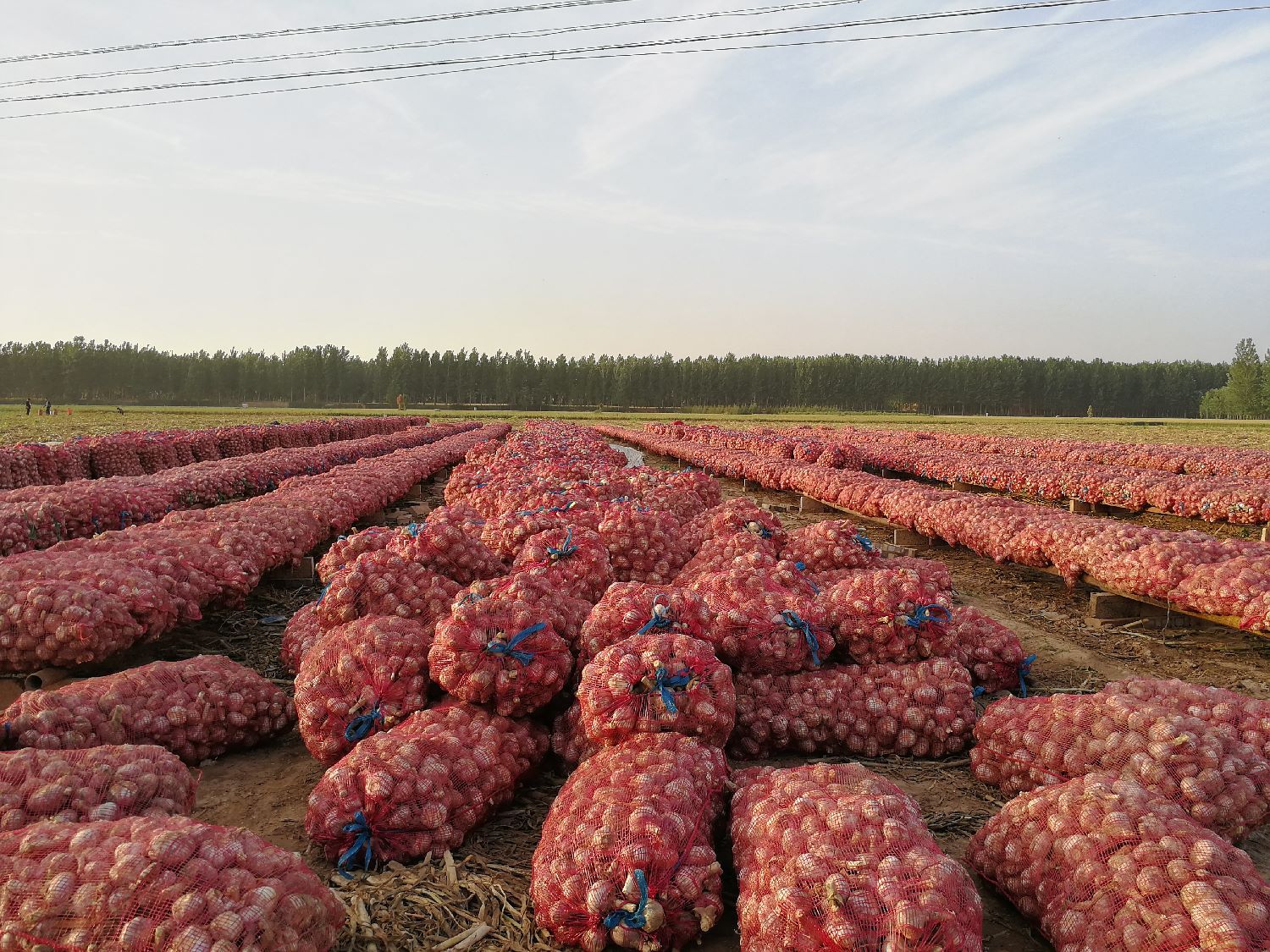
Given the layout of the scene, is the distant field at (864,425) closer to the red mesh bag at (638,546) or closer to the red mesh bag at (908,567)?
the red mesh bag at (638,546)

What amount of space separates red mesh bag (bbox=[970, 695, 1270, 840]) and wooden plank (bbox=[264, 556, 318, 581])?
615cm

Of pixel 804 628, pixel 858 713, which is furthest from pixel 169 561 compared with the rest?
pixel 858 713

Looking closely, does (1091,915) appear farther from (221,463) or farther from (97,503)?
(221,463)

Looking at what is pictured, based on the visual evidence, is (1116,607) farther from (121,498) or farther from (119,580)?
(121,498)

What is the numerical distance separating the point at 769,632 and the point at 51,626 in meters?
3.69

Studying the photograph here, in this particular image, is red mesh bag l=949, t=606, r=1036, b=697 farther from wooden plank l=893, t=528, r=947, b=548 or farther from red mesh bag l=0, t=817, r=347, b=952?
wooden plank l=893, t=528, r=947, b=548

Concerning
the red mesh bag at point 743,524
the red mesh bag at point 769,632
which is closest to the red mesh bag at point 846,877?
the red mesh bag at point 769,632

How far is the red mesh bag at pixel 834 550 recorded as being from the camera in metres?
5.21

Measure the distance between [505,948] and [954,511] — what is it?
8.04m

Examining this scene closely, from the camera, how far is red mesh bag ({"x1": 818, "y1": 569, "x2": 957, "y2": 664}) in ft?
12.6

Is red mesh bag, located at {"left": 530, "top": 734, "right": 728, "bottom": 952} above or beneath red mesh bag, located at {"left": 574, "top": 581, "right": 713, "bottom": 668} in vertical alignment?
beneath

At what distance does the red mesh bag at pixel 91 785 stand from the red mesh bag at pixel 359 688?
56 centimetres

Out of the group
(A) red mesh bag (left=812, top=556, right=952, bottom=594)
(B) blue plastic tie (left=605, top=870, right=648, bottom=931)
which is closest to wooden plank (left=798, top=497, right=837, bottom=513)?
(A) red mesh bag (left=812, top=556, right=952, bottom=594)

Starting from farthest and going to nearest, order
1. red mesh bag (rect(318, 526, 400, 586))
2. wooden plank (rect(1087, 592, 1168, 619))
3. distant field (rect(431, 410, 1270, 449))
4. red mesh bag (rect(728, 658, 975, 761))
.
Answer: distant field (rect(431, 410, 1270, 449)) < wooden plank (rect(1087, 592, 1168, 619)) < red mesh bag (rect(318, 526, 400, 586)) < red mesh bag (rect(728, 658, 975, 761))
